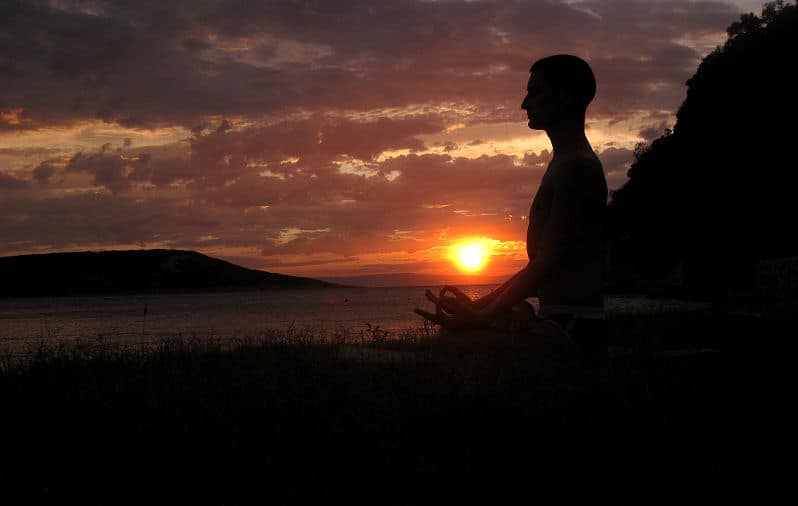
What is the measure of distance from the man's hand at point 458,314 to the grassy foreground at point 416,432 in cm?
37

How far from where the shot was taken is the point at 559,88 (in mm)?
6449

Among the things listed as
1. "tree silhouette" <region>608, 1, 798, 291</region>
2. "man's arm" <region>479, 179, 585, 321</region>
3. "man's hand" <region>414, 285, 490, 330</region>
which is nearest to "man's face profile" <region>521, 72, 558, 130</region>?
"man's arm" <region>479, 179, 585, 321</region>

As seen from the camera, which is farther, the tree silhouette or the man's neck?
the tree silhouette

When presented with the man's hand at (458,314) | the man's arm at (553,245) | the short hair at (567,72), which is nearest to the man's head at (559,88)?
the short hair at (567,72)

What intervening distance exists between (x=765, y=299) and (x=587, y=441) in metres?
20.9

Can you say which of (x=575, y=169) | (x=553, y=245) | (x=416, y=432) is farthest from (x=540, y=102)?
(x=416, y=432)

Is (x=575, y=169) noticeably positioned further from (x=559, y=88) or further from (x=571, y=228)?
(x=559, y=88)

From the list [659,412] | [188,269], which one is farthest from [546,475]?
[188,269]

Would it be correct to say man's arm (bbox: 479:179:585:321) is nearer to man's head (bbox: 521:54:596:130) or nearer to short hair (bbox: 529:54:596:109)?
man's head (bbox: 521:54:596:130)

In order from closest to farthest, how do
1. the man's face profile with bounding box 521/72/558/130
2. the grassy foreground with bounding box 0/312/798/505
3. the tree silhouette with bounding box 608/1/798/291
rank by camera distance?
1. the grassy foreground with bounding box 0/312/798/505
2. the man's face profile with bounding box 521/72/558/130
3. the tree silhouette with bounding box 608/1/798/291

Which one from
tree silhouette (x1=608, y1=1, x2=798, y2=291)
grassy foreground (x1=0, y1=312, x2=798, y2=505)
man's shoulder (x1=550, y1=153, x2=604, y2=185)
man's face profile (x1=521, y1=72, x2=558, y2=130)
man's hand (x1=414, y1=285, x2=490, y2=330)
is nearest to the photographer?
grassy foreground (x1=0, y1=312, x2=798, y2=505)

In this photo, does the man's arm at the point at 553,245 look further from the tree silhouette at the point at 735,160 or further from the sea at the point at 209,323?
the tree silhouette at the point at 735,160

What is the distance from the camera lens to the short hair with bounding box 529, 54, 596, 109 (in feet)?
21.1

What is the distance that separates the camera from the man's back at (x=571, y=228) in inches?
245
